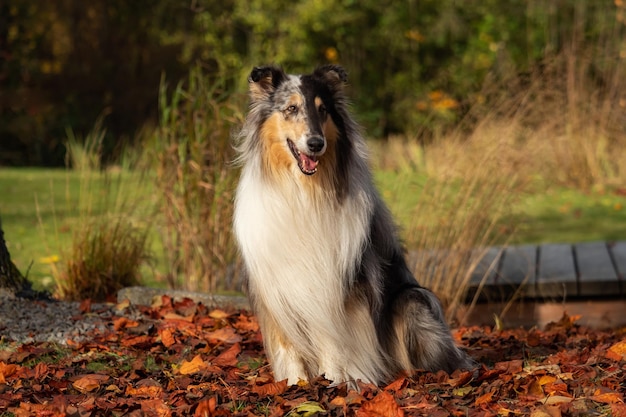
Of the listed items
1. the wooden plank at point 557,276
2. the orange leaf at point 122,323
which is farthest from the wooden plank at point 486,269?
the orange leaf at point 122,323

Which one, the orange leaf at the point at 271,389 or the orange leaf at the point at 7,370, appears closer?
the orange leaf at the point at 271,389

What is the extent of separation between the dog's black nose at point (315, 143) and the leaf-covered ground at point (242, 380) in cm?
107

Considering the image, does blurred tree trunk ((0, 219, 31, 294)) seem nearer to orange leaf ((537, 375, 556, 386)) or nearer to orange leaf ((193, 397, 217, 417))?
orange leaf ((193, 397, 217, 417))

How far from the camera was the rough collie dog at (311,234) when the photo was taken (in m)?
3.93

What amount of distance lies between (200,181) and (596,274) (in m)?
3.02

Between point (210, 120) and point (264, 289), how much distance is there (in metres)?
2.55

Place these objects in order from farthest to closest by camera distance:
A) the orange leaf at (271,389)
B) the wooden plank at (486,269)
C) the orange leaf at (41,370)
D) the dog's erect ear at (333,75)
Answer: the wooden plank at (486,269), the orange leaf at (41,370), the dog's erect ear at (333,75), the orange leaf at (271,389)

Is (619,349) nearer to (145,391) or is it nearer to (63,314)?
(145,391)

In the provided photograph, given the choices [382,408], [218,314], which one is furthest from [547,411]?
[218,314]

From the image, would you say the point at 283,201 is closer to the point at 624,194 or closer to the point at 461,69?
the point at 624,194

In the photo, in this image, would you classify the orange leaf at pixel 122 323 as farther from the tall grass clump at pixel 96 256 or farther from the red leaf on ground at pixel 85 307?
the tall grass clump at pixel 96 256

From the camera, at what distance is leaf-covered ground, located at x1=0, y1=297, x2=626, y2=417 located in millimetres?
3666

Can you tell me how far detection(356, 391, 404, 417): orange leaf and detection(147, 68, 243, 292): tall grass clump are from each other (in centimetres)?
284

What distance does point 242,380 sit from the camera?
4.26 m
